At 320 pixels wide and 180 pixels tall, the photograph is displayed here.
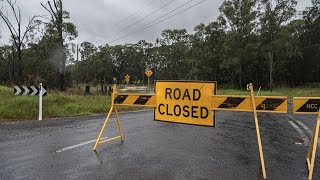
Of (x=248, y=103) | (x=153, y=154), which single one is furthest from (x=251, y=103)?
(x=153, y=154)

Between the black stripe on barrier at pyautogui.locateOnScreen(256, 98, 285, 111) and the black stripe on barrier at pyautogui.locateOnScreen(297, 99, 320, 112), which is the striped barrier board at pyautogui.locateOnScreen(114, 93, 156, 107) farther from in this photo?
the black stripe on barrier at pyautogui.locateOnScreen(297, 99, 320, 112)

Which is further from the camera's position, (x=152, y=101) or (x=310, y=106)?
(x=152, y=101)

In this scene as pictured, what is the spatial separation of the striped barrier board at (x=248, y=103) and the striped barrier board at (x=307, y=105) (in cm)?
22

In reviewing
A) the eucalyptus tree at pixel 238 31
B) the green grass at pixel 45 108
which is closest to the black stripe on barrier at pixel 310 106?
the green grass at pixel 45 108

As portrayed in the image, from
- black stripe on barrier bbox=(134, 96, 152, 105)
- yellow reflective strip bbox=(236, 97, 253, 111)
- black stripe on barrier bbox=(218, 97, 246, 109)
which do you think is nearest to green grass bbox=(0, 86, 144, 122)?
black stripe on barrier bbox=(134, 96, 152, 105)

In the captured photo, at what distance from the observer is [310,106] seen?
18.4 feet

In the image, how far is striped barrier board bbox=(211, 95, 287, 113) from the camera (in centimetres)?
575

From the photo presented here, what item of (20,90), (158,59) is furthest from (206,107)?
(158,59)

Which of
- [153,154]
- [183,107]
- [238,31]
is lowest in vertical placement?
[153,154]

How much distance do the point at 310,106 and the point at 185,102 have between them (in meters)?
2.34

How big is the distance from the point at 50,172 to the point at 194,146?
3.25 metres

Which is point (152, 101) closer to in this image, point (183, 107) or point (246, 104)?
point (183, 107)

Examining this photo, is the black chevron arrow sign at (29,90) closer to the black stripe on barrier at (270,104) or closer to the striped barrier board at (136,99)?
the striped barrier board at (136,99)

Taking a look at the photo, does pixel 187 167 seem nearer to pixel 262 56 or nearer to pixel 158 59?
pixel 262 56
